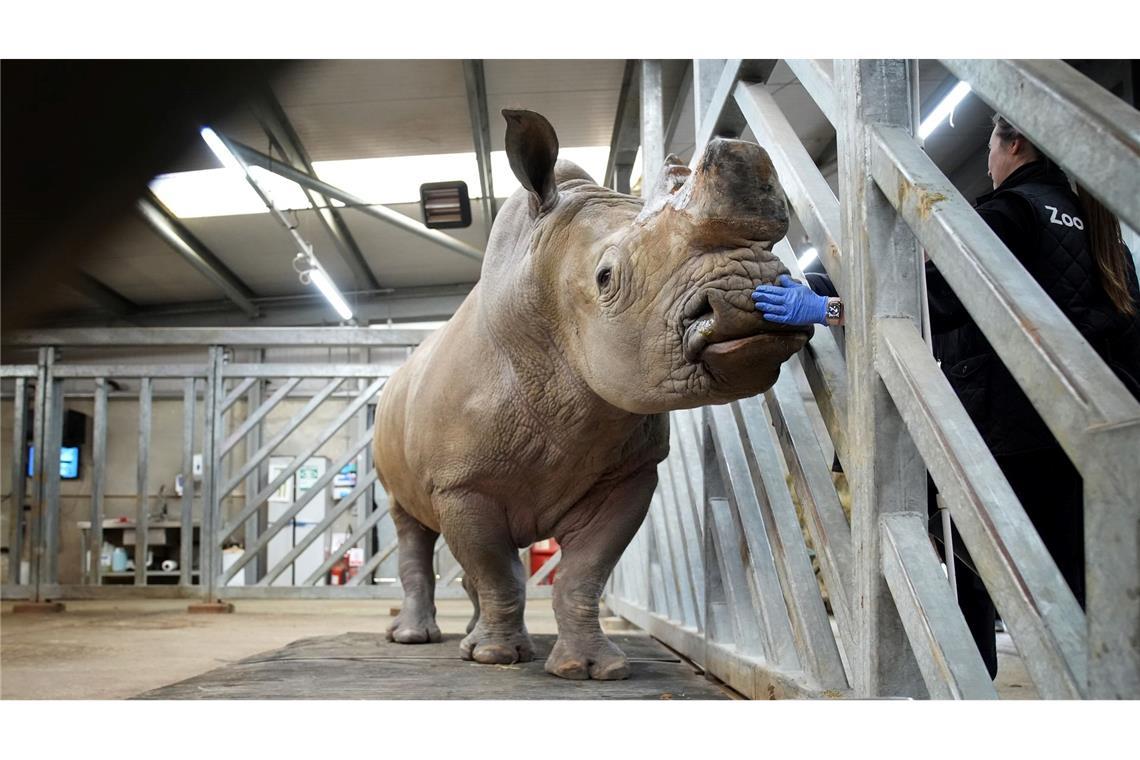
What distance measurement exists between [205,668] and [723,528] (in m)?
2.91

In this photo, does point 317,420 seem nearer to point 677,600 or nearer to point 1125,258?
point 677,600

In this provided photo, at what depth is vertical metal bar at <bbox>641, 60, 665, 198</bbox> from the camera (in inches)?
232

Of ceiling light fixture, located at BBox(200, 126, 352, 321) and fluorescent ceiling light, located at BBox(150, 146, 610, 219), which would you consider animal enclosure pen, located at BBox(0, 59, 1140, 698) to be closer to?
ceiling light fixture, located at BBox(200, 126, 352, 321)

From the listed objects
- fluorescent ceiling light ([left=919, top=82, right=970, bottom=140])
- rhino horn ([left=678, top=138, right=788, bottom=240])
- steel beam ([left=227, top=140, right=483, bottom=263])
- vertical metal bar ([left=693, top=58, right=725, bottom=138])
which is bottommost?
rhino horn ([left=678, top=138, right=788, bottom=240])

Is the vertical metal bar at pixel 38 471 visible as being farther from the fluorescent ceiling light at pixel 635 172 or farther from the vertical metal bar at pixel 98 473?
the fluorescent ceiling light at pixel 635 172

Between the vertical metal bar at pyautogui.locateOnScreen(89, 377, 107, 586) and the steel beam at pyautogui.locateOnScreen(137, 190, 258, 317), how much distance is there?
1.62 m

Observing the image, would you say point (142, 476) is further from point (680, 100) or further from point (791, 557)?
point (791, 557)

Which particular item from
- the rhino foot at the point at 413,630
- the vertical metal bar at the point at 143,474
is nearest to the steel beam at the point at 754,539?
the rhino foot at the point at 413,630

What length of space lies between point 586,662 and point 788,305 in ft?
5.26

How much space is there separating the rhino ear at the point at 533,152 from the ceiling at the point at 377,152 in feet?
2.15

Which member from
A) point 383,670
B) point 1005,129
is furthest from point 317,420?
point 1005,129

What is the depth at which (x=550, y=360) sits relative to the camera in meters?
3.32

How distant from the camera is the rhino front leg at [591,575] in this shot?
11.1ft

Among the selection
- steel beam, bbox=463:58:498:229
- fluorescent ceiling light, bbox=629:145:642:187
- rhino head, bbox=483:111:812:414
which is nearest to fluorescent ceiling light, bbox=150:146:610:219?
steel beam, bbox=463:58:498:229
